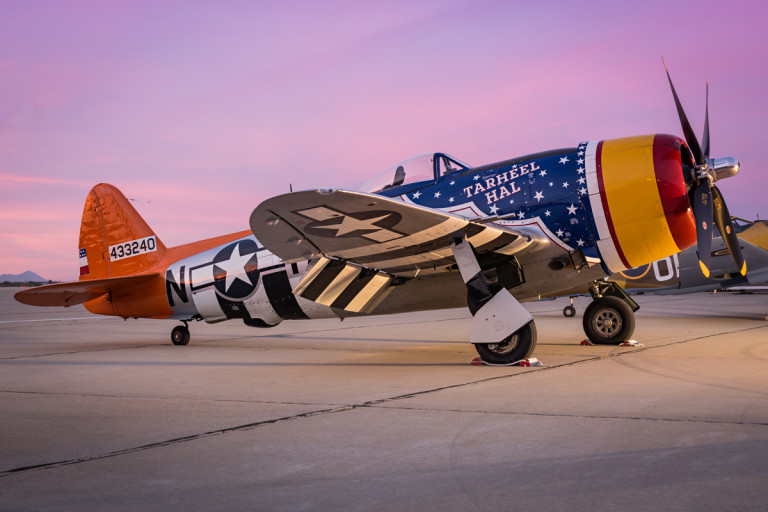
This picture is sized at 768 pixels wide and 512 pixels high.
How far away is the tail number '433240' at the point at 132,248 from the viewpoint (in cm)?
1175

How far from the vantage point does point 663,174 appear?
22.9 feet

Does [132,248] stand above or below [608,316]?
above

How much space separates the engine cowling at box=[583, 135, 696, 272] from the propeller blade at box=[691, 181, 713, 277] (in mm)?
93

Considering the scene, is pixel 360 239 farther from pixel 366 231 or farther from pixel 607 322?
pixel 607 322

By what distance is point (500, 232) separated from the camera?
A: 6.79m

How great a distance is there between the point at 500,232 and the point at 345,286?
2330 mm

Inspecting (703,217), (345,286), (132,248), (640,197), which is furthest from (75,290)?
(703,217)

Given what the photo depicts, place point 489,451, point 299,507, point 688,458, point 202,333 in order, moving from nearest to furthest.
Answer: point 299,507, point 688,458, point 489,451, point 202,333

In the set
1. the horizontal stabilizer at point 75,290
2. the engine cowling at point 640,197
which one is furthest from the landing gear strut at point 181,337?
→ the engine cowling at point 640,197

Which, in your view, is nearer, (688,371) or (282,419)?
(282,419)

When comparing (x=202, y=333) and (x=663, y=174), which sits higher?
(x=663, y=174)

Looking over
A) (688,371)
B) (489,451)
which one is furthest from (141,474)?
(688,371)

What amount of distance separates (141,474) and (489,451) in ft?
5.72

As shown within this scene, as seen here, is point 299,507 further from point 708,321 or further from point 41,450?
point 708,321
